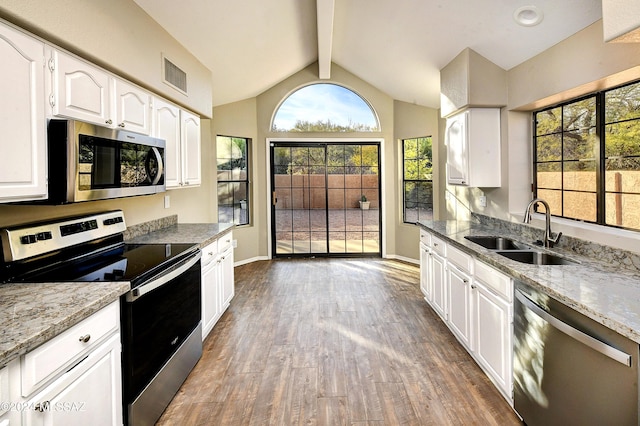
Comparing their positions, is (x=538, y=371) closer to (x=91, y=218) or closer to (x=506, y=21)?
(x=506, y=21)

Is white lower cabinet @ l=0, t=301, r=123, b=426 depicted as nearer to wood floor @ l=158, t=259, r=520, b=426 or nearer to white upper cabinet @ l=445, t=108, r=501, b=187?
wood floor @ l=158, t=259, r=520, b=426

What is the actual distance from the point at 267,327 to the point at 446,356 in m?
1.59

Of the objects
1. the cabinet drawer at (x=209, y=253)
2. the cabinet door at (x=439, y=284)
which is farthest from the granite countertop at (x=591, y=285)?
the cabinet drawer at (x=209, y=253)

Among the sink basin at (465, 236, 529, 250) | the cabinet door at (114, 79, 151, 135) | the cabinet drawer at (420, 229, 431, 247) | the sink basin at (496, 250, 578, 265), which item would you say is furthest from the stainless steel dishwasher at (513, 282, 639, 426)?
the cabinet door at (114, 79, 151, 135)

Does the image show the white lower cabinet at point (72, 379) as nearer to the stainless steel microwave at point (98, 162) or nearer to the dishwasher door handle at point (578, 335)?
the stainless steel microwave at point (98, 162)

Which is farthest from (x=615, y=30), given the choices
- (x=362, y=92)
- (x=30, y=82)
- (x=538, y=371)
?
(x=362, y=92)

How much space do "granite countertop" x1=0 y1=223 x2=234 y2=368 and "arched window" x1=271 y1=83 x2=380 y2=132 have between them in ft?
16.1

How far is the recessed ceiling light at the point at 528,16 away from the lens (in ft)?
8.21

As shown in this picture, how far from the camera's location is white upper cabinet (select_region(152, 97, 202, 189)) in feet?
9.67

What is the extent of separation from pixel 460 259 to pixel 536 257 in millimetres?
520

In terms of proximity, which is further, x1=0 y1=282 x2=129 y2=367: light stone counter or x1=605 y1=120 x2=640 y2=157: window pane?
x1=605 y1=120 x2=640 y2=157: window pane

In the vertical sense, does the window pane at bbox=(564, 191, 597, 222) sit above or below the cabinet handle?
above

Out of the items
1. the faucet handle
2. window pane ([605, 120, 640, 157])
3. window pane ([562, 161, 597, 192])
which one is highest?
window pane ([605, 120, 640, 157])

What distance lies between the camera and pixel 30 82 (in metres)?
1.61
